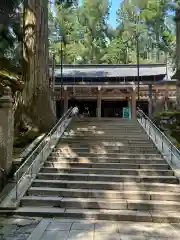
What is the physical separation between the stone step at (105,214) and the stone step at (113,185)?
1000 mm

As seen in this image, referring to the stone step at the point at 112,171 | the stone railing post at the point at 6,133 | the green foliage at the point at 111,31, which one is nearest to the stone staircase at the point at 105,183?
the stone step at the point at 112,171

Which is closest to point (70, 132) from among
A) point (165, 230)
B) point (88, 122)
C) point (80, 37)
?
point (88, 122)

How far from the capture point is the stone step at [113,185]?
24.2ft

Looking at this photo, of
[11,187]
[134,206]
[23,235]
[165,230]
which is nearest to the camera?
[23,235]

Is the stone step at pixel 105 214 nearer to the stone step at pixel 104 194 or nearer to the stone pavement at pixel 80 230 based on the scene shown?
the stone pavement at pixel 80 230

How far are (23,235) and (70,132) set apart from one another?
6.80 meters

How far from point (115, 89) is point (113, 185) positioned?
16.2 m

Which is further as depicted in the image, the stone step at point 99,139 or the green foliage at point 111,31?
the green foliage at point 111,31

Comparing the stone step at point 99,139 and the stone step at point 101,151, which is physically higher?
the stone step at point 99,139

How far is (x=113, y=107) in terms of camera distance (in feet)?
83.7

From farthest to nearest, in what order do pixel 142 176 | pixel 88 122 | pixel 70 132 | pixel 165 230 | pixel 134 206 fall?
pixel 88 122 < pixel 70 132 < pixel 142 176 < pixel 134 206 < pixel 165 230

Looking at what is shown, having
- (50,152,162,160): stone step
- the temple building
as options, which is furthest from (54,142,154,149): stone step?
the temple building

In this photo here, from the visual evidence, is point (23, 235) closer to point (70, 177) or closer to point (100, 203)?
point (100, 203)

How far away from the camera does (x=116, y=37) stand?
3900cm
